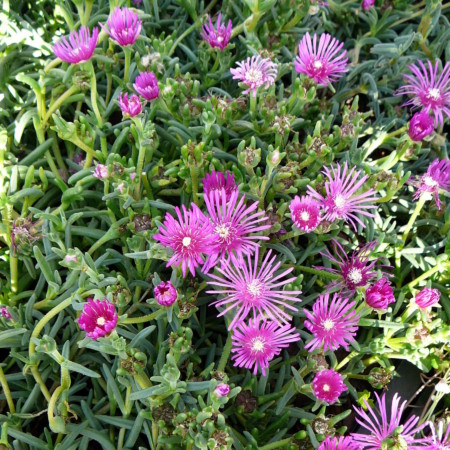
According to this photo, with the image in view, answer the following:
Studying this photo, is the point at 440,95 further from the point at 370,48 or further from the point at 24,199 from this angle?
the point at 24,199

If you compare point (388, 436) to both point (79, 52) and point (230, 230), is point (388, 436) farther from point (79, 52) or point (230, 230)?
point (79, 52)

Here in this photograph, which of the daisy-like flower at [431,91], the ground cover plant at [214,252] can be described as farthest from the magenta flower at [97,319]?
the daisy-like flower at [431,91]

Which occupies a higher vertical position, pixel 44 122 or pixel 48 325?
pixel 44 122

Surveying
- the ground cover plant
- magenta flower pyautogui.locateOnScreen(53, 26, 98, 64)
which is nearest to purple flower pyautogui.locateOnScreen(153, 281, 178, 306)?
the ground cover plant

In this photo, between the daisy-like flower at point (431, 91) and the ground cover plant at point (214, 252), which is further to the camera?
the daisy-like flower at point (431, 91)

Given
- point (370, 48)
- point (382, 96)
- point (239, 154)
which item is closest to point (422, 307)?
point (239, 154)

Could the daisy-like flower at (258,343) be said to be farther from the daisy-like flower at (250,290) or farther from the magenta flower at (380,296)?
the magenta flower at (380,296)
